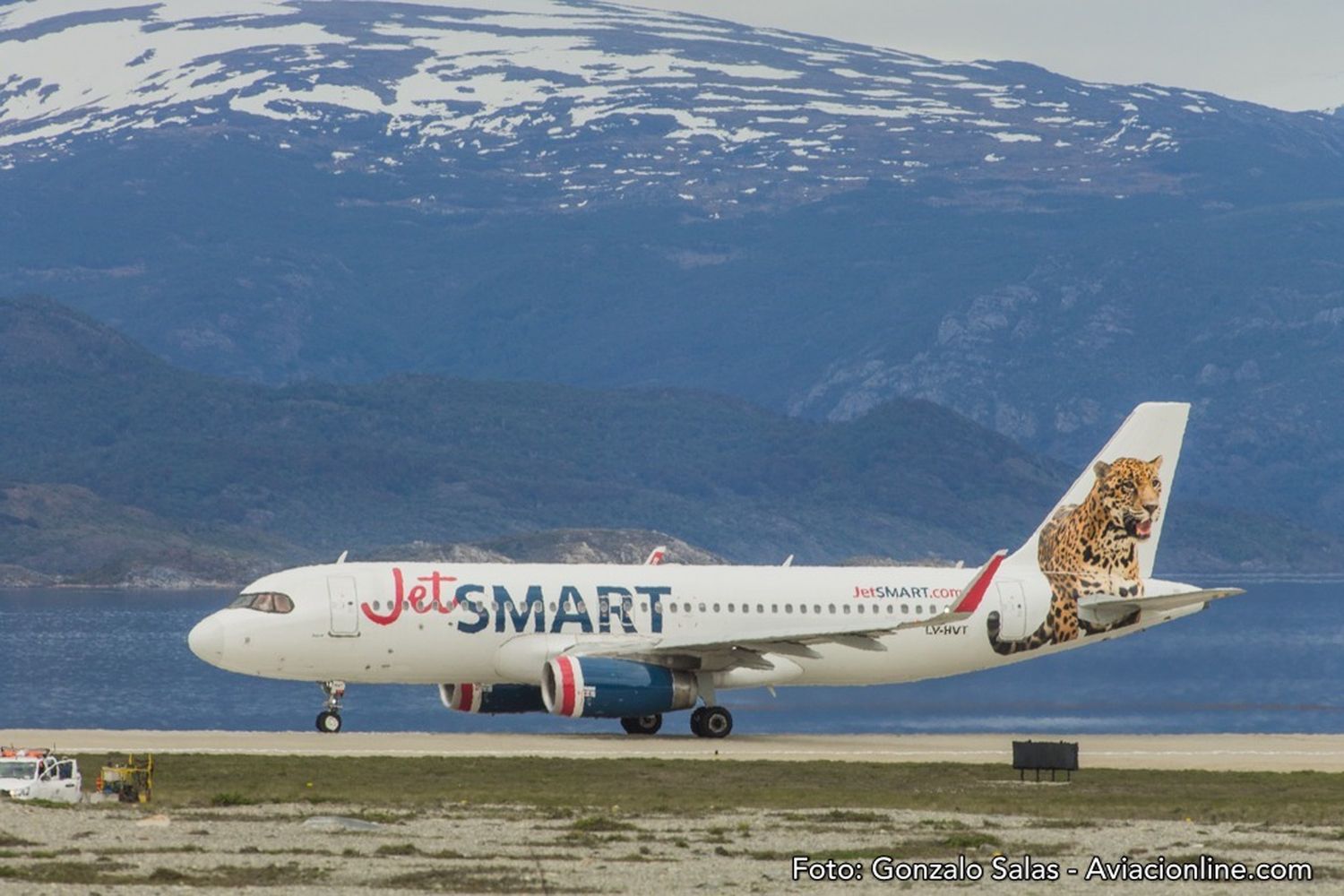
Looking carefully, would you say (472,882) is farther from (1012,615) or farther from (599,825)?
(1012,615)

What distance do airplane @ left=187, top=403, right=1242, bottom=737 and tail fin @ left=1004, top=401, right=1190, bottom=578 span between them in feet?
5.23

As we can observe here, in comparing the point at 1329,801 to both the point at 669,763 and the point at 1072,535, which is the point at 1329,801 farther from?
the point at 1072,535


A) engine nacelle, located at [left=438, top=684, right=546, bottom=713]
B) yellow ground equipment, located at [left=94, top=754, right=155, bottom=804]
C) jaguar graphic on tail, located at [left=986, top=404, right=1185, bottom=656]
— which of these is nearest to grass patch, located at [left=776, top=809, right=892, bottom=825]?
yellow ground equipment, located at [left=94, top=754, right=155, bottom=804]

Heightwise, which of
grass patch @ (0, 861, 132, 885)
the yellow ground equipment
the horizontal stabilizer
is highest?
the horizontal stabilizer

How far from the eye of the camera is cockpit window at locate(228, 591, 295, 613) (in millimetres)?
60844

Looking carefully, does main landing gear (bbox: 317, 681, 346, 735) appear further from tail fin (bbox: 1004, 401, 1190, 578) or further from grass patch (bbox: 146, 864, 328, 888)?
grass patch (bbox: 146, 864, 328, 888)

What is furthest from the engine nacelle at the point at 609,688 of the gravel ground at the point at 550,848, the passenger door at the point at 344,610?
the gravel ground at the point at 550,848

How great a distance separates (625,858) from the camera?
34.8 metres

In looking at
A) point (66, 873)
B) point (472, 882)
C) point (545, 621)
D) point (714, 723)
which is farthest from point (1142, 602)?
point (66, 873)

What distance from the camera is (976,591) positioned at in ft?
199

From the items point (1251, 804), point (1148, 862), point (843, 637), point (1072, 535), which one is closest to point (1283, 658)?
point (1072, 535)

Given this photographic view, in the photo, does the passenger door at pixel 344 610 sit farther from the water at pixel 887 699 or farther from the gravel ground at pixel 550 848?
the gravel ground at pixel 550 848

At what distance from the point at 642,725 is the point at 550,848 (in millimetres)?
28020

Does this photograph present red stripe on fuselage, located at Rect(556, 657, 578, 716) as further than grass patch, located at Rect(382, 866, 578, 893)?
Yes
